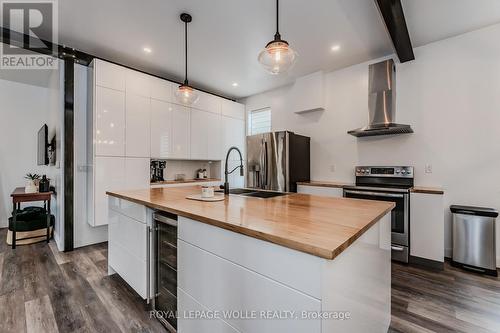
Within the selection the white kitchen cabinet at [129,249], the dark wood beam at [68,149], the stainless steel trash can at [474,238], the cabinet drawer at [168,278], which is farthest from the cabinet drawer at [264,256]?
the stainless steel trash can at [474,238]

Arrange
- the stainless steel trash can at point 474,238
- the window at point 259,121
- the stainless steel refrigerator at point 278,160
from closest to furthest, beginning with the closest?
the stainless steel trash can at point 474,238, the stainless steel refrigerator at point 278,160, the window at point 259,121

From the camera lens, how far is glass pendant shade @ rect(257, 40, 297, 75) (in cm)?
171

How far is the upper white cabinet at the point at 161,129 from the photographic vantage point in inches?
145

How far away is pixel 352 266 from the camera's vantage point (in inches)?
38.4

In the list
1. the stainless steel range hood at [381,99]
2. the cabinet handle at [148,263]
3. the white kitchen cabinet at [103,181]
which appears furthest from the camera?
the stainless steel range hood at [381,99]

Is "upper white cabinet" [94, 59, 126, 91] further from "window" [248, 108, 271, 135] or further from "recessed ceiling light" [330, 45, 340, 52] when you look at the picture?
"recessed ceiling light" [330, 45, 340, 52]

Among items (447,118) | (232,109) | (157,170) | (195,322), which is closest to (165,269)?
(195,322)

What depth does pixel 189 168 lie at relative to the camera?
15.9 ft

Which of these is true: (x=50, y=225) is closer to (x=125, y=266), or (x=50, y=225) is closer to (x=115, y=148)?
(x=115, y=148)

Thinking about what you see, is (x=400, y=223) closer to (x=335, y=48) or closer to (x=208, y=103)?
(x=335, y=48)

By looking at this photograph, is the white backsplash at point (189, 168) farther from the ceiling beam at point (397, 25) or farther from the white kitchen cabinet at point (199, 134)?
the ceiling beam at point (397, 25)

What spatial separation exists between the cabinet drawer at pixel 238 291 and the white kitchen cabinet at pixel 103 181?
89.2 inches

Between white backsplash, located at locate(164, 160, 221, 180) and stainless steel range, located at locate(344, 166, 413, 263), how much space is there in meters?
2.86

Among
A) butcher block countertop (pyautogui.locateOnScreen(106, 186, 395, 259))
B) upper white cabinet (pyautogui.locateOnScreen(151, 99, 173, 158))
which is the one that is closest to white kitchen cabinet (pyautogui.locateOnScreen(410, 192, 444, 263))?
butcher block countertop (pyautogui.locateOnScreen(106, 186, 395, 259))
